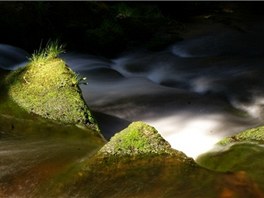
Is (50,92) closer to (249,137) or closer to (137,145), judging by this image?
(137,145)

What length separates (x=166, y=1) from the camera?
51.4 feet

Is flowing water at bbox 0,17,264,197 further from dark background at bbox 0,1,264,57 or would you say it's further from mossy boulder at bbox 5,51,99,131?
mossy boulder at bbox 5,51,99,131

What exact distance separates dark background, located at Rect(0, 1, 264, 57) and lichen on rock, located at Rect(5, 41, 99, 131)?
5178 millimetres

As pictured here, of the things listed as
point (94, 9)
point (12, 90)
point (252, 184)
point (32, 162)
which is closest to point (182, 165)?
point (252, 184)

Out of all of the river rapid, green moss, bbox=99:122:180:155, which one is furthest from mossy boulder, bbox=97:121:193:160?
the river rapid

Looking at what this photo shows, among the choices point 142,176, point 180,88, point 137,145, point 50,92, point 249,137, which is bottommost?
point 142,176

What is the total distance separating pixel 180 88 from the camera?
9070mm

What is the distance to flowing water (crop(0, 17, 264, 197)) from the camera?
628 cm

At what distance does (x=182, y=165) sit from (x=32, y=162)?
136 centimetres

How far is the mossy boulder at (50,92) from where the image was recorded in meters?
5.33

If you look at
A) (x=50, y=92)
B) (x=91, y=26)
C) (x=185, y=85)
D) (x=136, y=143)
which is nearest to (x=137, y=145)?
(x=136, y=143)

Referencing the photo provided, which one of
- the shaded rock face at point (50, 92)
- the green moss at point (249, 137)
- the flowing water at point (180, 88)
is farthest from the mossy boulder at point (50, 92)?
the green moss at point (249, 137)

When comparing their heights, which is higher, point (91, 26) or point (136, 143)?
point (91, 26)

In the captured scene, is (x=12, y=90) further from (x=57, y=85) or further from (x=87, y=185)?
(x=87, y=185)
